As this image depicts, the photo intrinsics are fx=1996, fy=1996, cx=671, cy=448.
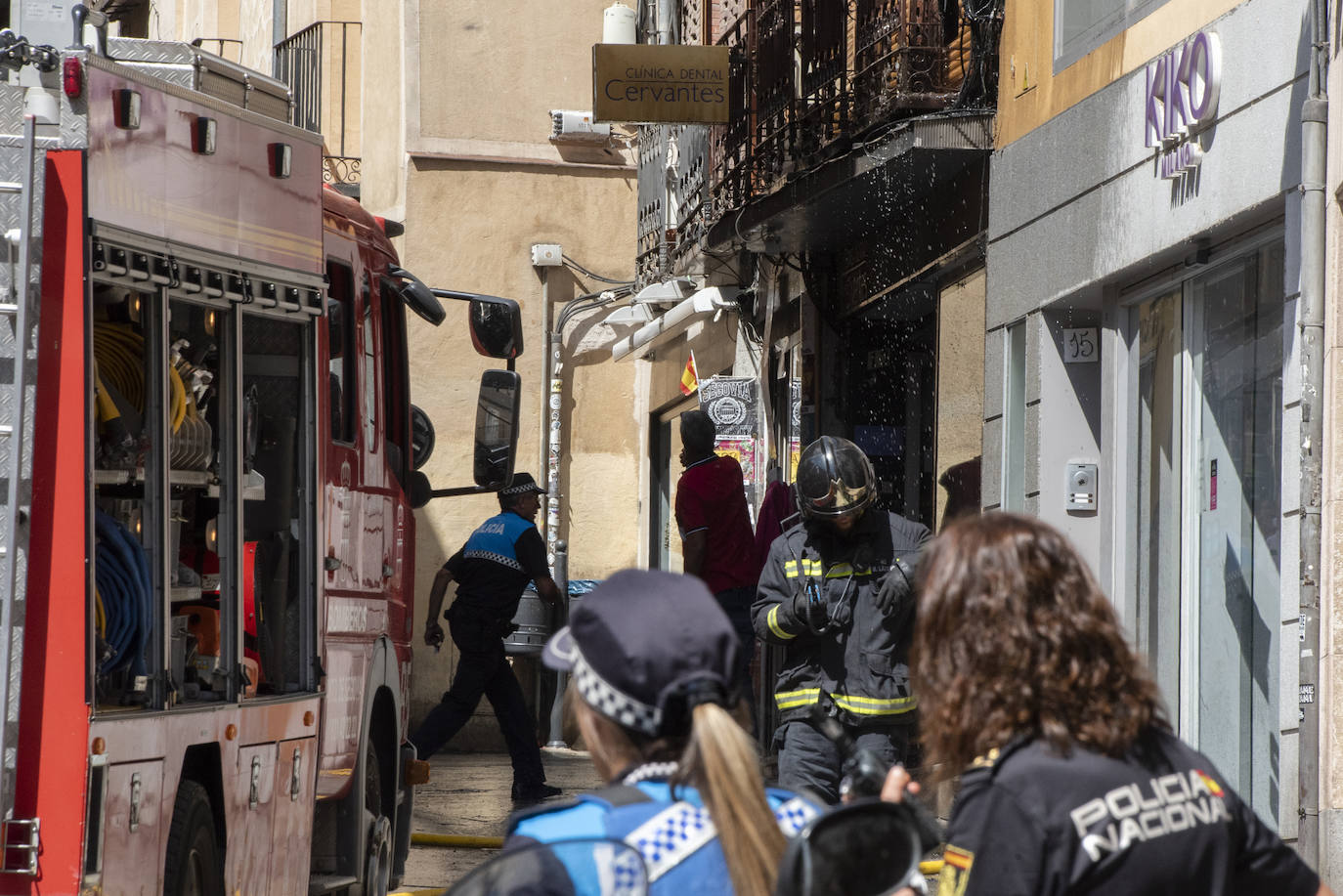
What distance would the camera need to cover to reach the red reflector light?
16.1 feet

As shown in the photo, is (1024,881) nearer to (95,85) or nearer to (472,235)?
(95,85)

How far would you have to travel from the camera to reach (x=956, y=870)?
263 centimetres

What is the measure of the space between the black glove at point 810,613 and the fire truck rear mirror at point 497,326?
92.3 inches

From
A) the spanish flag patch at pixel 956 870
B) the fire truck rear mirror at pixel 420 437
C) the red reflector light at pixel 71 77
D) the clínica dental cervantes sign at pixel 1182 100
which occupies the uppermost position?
the clínica dental cervantes sign at pixel 1182 100

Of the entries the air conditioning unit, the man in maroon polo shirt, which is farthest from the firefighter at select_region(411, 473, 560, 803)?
the air conditioning unit

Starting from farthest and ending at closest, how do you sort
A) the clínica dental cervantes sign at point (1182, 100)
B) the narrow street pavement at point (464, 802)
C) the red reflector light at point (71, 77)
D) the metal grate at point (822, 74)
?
1. the metal grate at point (822, 74)
2. the narrow street pavement at point (464, 802)
3. the clínica dental cervantes sign at point (1182, 100)
4. the red reflector light at point (71, 77)

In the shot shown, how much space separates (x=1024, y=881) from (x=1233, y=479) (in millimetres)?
6316

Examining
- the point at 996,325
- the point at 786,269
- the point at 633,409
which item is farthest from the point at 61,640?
the point at 633,409

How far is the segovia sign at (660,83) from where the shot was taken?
14.2 metres

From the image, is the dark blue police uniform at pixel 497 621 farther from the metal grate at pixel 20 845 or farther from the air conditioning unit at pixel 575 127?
the air conditioning unit at pixel 575 127

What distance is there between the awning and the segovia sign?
84.4 inches

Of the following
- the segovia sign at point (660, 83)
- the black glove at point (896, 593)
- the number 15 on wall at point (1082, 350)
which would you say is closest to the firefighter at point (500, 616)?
the segovia sign at point (660, 83)

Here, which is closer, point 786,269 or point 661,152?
point 786,269

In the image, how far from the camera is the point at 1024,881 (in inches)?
100.0
